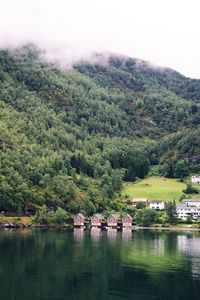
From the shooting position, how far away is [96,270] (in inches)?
3280

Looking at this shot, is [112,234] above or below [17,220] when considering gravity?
below

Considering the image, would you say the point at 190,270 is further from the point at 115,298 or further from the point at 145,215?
the point at 145,215

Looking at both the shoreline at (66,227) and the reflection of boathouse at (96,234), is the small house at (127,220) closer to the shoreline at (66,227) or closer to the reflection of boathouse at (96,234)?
the shoreline at (66,227)

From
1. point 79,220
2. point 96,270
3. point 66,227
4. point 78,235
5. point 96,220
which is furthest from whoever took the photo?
point 96,220

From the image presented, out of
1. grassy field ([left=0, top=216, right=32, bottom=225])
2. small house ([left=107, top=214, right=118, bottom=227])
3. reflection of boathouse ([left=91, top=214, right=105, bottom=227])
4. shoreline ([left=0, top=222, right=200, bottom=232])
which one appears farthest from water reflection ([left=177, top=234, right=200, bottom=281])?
reflection of boathouse ([left=91, top=214, right=105, bottom=227])

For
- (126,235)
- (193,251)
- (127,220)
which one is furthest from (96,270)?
(127,220)

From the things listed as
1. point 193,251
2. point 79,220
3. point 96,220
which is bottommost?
point 193,251

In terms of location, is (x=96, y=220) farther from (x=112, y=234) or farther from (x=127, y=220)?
(x=112, y=234)

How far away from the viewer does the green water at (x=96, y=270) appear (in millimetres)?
67312

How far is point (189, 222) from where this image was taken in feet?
635

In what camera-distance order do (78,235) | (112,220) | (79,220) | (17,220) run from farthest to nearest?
(112,220) → (79,220) → (17,220) → (78,235)

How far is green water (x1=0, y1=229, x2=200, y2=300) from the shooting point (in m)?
67.3

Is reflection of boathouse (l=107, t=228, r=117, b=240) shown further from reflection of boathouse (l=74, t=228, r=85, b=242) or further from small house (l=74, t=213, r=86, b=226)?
small house (l=74, t=213, r=86, b=226)

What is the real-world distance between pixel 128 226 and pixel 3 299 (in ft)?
435
